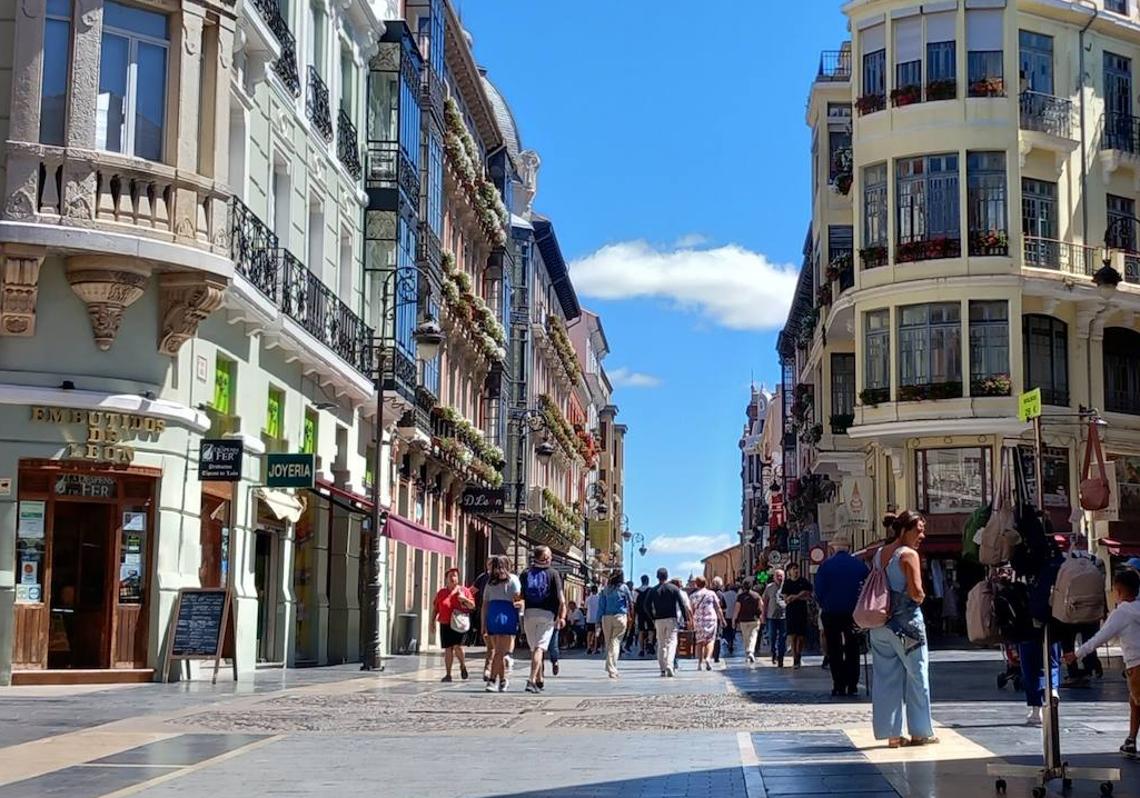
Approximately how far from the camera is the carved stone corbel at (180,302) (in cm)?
2200

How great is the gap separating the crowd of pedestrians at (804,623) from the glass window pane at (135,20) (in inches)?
312

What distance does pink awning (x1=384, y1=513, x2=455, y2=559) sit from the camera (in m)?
30.2

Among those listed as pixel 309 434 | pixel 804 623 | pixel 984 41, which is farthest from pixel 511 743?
pixel 984 41

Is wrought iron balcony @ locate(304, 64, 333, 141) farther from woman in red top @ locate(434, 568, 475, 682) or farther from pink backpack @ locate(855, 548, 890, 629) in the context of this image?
pink backpack @ locate(855, 548, 890, 629)

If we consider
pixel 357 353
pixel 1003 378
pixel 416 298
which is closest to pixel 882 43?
pixel 1003 378

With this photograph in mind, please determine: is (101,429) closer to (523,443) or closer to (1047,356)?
(1047,356)

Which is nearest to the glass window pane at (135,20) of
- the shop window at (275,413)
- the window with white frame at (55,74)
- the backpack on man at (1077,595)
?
the window with white frame at (55,74)

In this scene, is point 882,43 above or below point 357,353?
above

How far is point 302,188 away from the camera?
2941cm

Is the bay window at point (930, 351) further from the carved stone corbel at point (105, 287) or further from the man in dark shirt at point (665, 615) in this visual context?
the carved stone corbel at point (105, 287)

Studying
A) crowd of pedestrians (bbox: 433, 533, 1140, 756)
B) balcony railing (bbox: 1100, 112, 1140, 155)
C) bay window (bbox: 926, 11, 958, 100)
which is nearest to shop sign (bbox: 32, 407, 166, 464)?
crowd of pedestrians (bbox: 433, 533, 1140, 756)

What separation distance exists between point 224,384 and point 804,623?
1101 centimetres

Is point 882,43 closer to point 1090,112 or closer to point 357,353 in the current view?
point 1090,112

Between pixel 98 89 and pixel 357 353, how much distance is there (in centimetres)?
1230
